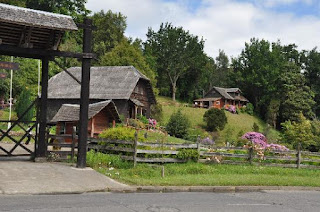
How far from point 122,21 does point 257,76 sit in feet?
103

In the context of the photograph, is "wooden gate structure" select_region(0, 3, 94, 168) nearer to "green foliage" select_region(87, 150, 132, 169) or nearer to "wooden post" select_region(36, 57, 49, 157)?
"wooden post" select_region(36, 57, 49, 157)

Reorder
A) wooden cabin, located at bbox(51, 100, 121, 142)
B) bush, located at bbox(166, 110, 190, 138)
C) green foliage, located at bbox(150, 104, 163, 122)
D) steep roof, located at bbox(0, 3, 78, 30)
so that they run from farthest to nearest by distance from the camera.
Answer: green foliage, located at bbox(150, 104, 163, 122), bush, located at bbox(166, 110, 190, 138), wooden cabin, located at bbox(51, 100, 121, 142), steep roof, located at bbox(0, 3, 78, 30)

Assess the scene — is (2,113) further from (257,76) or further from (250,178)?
(257,76)

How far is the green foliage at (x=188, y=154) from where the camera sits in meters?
18.2

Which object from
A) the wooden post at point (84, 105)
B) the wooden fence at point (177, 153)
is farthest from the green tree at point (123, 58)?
the wooden post at point (84, 105)

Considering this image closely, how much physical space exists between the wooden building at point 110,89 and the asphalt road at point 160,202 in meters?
32.2

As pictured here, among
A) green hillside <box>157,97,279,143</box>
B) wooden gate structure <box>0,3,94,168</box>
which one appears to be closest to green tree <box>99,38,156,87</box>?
green hillside <box>157,97,279,143</box>

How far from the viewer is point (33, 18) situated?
1373cm

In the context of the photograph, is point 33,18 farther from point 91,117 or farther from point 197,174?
point 91,117

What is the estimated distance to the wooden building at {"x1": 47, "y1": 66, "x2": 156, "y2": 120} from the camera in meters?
45.3

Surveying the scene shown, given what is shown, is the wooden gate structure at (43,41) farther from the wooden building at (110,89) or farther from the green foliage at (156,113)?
the green foliage at (156,113)

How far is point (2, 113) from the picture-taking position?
4162 cm

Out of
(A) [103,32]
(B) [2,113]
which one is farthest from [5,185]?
(A) [103,32]

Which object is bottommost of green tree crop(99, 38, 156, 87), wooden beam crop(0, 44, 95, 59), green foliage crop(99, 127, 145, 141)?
green foliage crop(99, 127, 145, 141)
